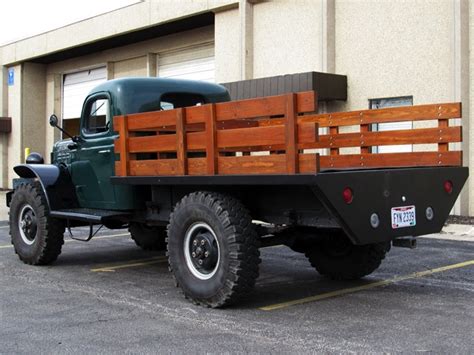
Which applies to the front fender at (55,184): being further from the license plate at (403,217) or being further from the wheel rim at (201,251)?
the license plate at (403,217)

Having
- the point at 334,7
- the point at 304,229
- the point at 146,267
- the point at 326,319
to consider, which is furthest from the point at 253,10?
the point at 326,319

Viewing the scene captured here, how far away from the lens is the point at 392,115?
643 cm

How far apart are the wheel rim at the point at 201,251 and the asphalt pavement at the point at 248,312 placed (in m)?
0.33

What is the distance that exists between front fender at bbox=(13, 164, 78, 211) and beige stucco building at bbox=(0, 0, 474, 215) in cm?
853

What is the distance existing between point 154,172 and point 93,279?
5.35 feet

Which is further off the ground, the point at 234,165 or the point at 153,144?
the point at 153,144

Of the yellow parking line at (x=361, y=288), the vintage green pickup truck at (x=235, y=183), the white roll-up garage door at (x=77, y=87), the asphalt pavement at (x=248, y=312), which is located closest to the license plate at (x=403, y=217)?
the vintage green pickup truck at (x=235, y=183)

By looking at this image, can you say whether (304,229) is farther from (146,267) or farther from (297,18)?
(297,18)

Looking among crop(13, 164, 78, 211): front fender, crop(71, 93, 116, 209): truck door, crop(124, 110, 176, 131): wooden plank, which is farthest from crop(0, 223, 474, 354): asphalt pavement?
crop(124, 110, 176, 131): wooden plank

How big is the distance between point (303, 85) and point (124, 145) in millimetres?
8496

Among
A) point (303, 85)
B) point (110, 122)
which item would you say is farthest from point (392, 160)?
point (303, 85)

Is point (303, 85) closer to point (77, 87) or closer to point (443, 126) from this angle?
point (443, 126)

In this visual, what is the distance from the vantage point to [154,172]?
20.4 feet

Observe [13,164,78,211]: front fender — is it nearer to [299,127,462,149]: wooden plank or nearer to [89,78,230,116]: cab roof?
[89,78,230,116]: cab roof
